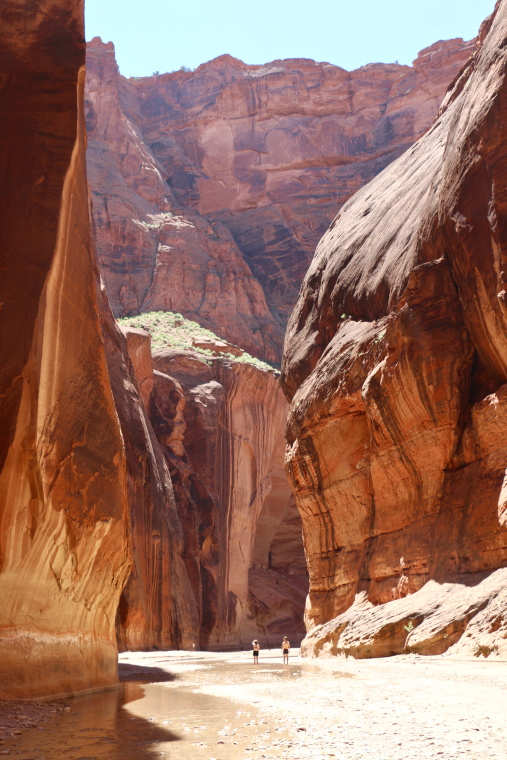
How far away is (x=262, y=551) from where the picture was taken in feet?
179

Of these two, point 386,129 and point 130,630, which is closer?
point 130,630

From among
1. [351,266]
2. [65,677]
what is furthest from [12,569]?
[351,266]

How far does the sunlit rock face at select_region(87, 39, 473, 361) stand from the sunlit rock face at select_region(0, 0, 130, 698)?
165ft

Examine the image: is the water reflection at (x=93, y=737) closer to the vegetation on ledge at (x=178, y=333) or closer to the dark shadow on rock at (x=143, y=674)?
the dark shadow on rock at (x=143, y=674)

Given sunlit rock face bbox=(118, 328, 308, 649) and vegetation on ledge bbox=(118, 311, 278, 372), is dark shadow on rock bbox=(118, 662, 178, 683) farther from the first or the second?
vegetation on ledge bbox=(118, 311, 278, 372)

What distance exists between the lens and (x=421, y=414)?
19578 mm

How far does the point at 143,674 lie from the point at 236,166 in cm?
7093

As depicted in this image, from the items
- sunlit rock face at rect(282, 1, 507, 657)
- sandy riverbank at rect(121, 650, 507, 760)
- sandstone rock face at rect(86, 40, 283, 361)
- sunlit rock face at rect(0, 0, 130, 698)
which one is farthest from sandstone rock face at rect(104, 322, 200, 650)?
sandstone rock face at rect(86, 40, 283, 361)

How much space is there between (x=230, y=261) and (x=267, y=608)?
115 ft

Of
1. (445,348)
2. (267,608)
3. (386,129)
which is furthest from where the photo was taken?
(386,129)

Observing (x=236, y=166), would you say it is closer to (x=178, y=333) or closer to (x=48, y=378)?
(x=178, y=333)

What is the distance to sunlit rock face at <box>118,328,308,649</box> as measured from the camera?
4303 centimetres

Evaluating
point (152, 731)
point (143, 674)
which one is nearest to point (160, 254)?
point (143, 674)

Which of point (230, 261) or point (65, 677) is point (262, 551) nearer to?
point (230, 261)
